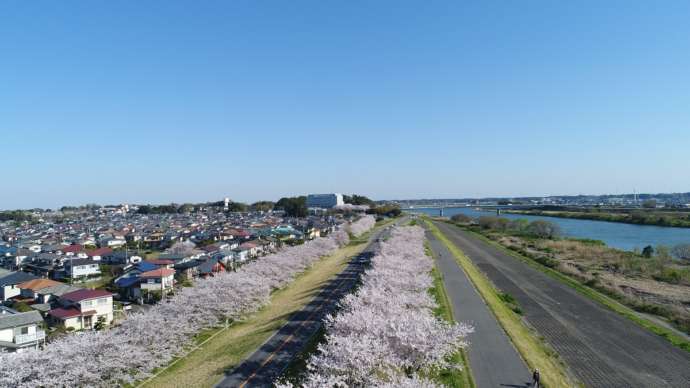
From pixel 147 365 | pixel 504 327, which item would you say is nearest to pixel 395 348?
pixel 504 327

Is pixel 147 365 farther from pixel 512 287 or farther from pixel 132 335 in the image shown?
pixel 512 287

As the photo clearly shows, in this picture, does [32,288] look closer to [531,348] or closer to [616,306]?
[531,348]

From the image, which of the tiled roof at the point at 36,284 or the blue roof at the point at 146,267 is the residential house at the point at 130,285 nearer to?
the blue roof at the point at 146,267

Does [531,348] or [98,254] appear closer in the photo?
[531,348]

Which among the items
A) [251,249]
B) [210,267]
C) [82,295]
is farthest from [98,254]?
[82,295]

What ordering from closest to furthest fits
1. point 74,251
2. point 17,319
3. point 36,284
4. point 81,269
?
point 17,319 < point 36,284 < point 81,269 < point 74,251

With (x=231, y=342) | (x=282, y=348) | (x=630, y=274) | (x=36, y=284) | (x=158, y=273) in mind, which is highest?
(x=158, y=273)

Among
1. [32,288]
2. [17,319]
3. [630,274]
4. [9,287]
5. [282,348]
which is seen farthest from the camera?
[630,274]

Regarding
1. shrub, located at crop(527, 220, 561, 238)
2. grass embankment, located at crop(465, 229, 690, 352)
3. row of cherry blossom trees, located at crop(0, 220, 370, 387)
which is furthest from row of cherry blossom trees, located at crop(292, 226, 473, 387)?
shrub, located at crop(527, 220, 561, 238)
